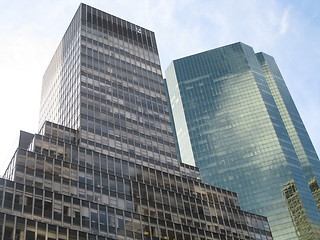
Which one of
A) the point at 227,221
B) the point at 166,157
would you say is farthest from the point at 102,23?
the point at 227,221

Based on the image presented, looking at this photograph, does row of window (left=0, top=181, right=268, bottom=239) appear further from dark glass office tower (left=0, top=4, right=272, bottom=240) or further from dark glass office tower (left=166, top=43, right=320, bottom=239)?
dark glass office tower (left=166, top=43, right=320, bottom=239)

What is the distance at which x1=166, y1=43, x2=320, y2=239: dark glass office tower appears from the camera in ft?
509

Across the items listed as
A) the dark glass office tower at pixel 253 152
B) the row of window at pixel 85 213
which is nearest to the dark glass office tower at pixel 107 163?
the row of window at pixel 85 213

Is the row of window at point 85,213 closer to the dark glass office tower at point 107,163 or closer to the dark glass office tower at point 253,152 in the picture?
the dark glass office tower at point 107,163

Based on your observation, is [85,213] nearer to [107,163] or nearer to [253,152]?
[107,163]

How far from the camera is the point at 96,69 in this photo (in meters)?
107

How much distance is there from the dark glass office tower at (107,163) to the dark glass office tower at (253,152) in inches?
2531

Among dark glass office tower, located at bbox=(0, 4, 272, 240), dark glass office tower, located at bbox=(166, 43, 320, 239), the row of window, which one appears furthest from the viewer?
dark glass office tower, located at bbox=(166, 43, 320, 239)

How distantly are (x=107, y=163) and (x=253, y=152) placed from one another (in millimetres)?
99220

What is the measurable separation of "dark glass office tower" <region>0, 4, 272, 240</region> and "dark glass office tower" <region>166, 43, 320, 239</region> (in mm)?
64282

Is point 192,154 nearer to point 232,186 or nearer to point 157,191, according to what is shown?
point 232,186

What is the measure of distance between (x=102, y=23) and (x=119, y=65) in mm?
14798

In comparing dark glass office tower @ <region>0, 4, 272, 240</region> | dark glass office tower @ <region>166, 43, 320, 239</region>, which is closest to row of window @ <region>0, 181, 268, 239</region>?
dark glass office tower @ <region>0, 4, 272, 240</region>

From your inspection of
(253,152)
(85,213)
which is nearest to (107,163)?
(85,213)
